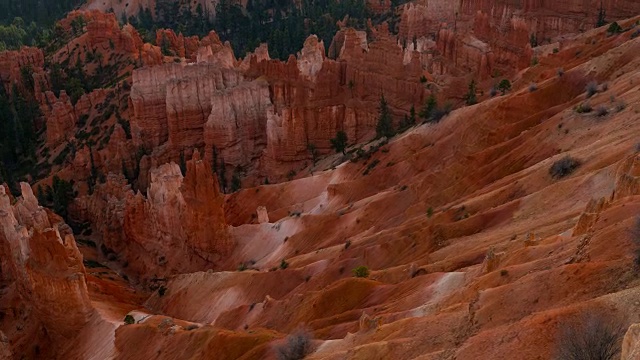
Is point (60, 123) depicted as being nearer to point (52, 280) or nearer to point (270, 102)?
point (270, 102)

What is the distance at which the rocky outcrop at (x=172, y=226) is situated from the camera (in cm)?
4034

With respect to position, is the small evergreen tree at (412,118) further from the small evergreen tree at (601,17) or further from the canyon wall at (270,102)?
the small evergreen tree at (601,17)

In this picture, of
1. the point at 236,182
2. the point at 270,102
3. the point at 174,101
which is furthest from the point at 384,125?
the point at 174,101

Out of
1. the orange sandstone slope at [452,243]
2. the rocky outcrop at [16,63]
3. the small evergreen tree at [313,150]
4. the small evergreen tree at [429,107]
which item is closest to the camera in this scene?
the orange sandstone slope at [452,243]

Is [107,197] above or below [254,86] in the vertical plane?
below

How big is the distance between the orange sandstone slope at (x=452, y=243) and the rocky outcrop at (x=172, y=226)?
183cm

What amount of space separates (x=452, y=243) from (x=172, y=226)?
79.4 feet

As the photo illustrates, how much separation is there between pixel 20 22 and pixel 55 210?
89276mm

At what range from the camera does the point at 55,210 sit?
52.9 m

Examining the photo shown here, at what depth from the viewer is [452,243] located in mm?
22203

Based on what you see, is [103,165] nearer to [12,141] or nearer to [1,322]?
[12,141]

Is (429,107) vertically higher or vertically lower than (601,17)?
lower

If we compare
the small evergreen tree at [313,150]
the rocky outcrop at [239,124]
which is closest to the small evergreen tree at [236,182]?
the rocky outcrop at [239,124]

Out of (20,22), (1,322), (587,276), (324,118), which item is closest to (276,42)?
(324,118)
